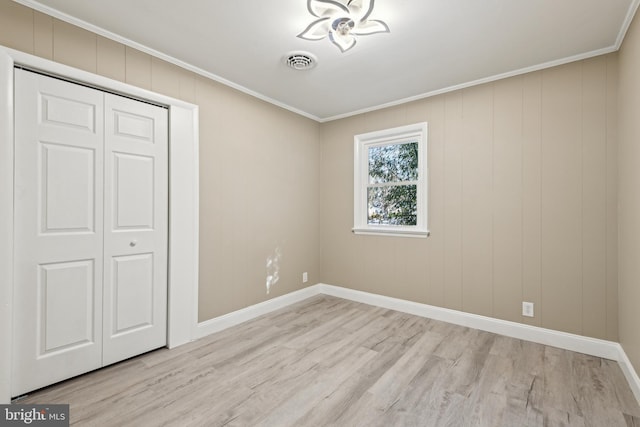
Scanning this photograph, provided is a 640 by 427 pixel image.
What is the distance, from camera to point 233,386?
211 cm

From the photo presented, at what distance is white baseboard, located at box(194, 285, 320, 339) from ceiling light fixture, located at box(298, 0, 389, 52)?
266 centimetres

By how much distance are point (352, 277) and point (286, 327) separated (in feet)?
4.20

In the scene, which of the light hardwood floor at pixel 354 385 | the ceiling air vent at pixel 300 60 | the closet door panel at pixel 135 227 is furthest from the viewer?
the ceiling air vent at pixel 300 60

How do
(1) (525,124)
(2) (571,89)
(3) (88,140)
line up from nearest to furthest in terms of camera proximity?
(3) (88,140)
(2) (571,89)
(1) (525,124)

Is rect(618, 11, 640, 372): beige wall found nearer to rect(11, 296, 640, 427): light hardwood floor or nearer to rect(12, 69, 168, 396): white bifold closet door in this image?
rect(11, 296, 640, 427): light hardwood floor

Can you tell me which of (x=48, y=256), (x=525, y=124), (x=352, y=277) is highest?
(x=525, y=124)

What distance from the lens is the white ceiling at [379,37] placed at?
2.01 meters

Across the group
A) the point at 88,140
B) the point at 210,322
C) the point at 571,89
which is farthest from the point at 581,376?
the point at 88,140

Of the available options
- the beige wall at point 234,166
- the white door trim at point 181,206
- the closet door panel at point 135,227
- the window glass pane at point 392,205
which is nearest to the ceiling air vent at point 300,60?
the beige wall at point 234,166

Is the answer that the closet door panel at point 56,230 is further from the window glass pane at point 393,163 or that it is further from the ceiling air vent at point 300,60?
the window glass pane at point 393,163

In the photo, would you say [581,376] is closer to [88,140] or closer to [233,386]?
[233,386]

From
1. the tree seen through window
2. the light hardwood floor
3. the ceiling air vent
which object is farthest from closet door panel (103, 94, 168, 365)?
the tree seen through window

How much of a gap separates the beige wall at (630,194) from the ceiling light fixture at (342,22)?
1.71 meters

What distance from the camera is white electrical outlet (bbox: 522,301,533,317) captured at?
2.83m
